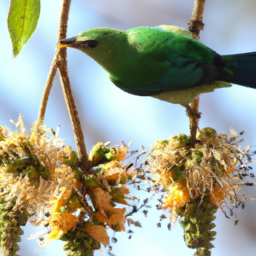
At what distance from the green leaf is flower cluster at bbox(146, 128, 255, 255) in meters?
0.88

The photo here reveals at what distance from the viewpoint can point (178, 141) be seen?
2.08 metres

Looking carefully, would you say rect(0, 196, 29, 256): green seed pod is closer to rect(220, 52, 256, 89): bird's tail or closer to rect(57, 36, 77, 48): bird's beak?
rect(57, 36, 77, 48): bird's beak

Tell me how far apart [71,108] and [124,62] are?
2.40 ft

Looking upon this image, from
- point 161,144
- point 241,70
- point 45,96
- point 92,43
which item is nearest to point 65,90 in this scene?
point 45,96

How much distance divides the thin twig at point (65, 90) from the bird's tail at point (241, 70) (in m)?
1.00

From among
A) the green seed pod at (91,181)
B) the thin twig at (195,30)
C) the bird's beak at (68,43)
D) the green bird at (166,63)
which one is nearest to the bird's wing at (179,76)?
the green bird at (166,63)

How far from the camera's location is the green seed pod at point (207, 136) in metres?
2.11

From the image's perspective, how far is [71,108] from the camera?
5.42 feet

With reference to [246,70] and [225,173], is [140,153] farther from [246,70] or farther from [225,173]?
[246,70]

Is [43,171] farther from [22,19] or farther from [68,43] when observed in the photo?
[22,19]

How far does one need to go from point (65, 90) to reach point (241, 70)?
1.14 meters

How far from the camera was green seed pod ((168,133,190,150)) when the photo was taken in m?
2.07

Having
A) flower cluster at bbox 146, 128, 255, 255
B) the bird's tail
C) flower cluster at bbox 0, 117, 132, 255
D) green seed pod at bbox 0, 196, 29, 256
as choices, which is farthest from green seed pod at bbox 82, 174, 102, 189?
the bird's tail

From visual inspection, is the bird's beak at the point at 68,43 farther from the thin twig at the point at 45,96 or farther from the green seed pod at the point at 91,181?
the green seed pod at the point at 91,181
